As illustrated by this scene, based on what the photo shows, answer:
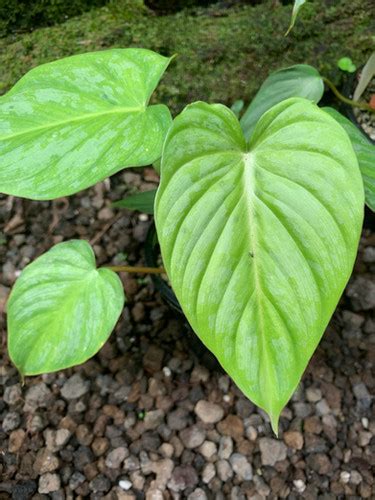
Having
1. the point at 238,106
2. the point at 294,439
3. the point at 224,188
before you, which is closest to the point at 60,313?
the point at 224,188

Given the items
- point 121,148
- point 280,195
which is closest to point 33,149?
point 121,148

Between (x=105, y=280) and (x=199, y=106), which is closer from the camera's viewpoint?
(x=199, y=106)

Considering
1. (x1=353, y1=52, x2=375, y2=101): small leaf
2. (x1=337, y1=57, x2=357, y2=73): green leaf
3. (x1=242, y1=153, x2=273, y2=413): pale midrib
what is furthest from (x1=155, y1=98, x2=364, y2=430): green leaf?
(x1=337, y1=57, x2=357, y2=73): green leaf

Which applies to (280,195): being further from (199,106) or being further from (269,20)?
(269,20)

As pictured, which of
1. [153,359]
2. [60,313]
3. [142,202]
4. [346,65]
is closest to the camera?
[60,313]

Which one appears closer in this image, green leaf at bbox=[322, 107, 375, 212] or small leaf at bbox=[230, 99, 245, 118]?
green leaf at bbox=[322, 107, 375, 212]

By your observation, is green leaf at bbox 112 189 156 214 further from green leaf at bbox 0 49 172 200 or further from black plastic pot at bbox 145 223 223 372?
green leaf at bbox 0 49 172 200

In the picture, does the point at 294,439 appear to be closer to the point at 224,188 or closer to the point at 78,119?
the point at 224,188
